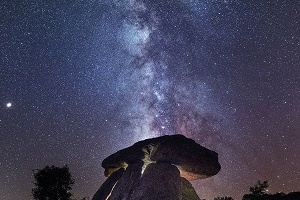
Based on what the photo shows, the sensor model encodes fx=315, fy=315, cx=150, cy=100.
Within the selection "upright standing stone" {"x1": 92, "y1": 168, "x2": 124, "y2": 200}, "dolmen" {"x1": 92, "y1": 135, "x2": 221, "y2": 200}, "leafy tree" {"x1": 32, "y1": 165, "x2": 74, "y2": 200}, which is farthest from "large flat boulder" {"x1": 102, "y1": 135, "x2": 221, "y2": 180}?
"leafy tree" {"x1": 32, "y1": 165, "x2": 74, "y2": 200}

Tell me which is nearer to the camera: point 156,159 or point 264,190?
point 156,159

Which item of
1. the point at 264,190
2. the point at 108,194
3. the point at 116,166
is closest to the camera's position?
the point at 108,194

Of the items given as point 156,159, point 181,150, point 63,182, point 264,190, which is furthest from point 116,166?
point 264,190

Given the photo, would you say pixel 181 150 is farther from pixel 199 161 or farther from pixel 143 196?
pixel 143 196

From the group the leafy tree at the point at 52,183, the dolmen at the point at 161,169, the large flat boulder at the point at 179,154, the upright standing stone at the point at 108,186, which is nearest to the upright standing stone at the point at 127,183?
the dolmen at the point at 161,169

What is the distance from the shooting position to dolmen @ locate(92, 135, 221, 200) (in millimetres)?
13664

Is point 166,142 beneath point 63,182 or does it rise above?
beneath

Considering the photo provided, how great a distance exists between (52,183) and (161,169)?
A: 14661mm

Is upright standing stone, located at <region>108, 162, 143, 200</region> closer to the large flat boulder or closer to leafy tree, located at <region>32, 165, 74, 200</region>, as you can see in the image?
the large flat boulder

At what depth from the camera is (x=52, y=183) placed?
2573cm

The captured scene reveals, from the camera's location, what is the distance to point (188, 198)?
14891mm

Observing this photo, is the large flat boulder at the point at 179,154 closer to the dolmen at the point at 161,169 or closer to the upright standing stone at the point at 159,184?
the dolmen at the point at 161,169

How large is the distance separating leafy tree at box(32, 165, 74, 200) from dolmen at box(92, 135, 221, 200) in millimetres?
10873

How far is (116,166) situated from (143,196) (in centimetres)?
360
